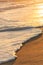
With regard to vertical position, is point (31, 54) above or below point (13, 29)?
below

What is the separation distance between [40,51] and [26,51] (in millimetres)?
73

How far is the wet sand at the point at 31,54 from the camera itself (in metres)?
0.95

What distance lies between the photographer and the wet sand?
95cm

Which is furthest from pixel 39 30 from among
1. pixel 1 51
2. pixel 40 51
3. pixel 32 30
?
pixel 1 51

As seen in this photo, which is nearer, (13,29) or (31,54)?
(31,54)

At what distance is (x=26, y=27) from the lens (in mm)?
1190

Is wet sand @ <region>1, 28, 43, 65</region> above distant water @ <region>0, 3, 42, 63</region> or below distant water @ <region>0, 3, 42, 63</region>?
below

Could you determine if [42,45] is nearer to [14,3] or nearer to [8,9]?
[8,9]

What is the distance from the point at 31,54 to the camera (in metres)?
0.99

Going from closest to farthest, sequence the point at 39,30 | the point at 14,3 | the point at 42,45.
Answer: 1. the point at 42,45
2. the point at 39,30
3. the point at 14,3

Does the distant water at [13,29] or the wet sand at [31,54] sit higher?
the distant water at [13,29]

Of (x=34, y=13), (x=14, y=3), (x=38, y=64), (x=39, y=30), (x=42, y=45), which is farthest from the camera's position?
(x=14, y=3)

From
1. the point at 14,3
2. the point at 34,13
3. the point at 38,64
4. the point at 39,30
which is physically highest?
the point at 14,3

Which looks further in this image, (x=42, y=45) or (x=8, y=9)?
(x=8, y=9)
